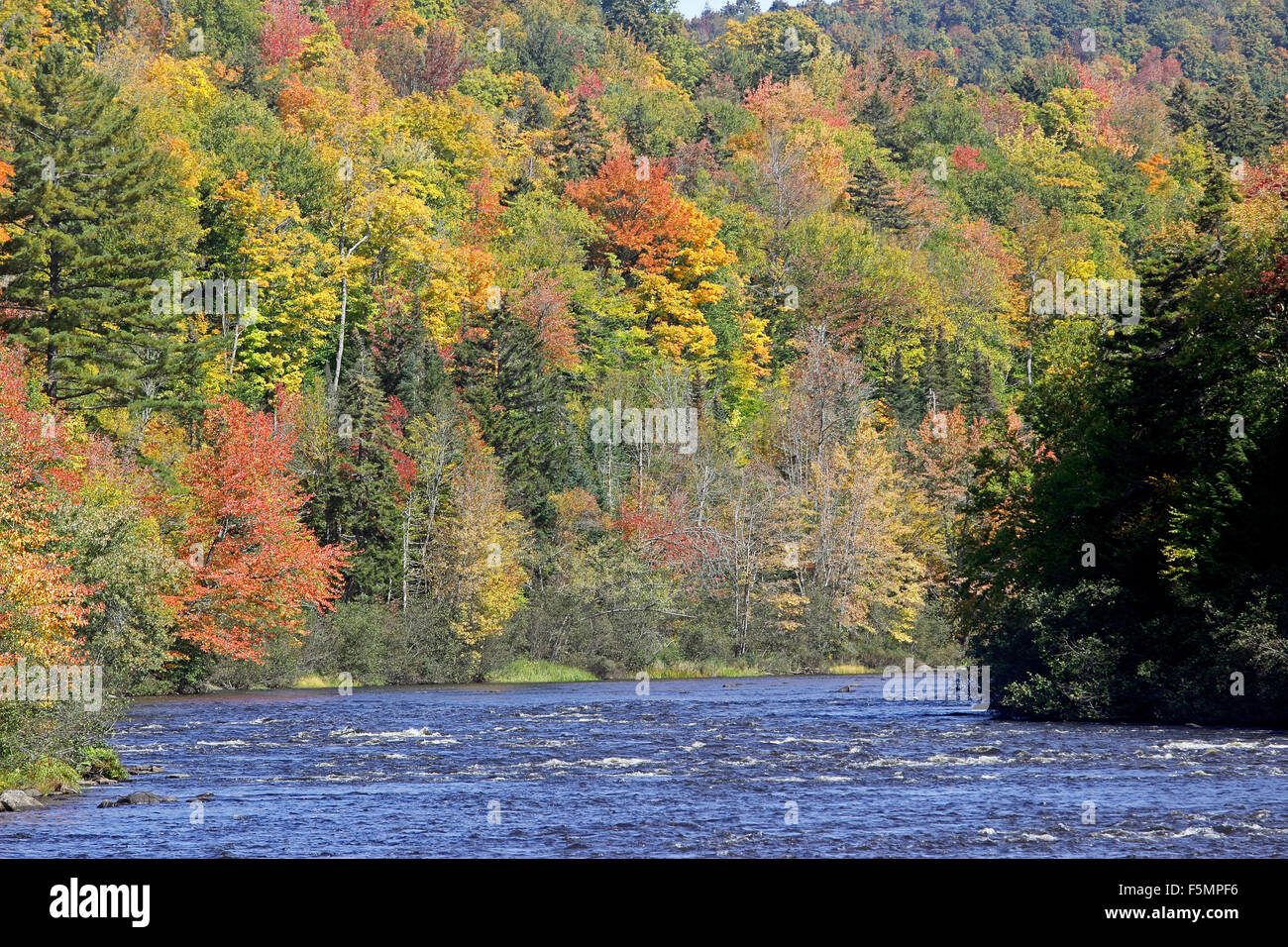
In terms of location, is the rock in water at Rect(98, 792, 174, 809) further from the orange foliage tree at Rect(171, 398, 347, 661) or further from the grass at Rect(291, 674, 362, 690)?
the grass at Rect(291, 674, 362, 690)

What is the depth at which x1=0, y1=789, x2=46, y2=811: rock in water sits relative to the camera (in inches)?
1000

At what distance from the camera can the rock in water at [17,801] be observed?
25.4 m

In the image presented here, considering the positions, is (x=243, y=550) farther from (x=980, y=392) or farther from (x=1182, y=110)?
(x=1182, y=110)

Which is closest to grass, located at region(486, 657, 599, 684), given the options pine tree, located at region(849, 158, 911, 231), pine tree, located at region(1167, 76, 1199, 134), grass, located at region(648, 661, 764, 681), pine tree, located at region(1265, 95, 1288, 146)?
grass, located at region(648, 661, 764, 681)

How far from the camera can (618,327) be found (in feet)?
320

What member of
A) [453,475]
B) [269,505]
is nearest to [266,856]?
[269,505]

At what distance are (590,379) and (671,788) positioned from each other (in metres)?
65.2

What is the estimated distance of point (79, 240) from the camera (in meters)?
56.9

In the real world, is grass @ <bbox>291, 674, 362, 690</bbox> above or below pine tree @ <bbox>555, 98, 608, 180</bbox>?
below

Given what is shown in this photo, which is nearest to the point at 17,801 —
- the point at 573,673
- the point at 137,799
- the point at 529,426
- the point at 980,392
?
the point at 137,799

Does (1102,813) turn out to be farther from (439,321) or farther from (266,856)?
(439,321)

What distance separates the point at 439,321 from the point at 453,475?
19012 millimetres

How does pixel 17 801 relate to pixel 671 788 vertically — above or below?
above

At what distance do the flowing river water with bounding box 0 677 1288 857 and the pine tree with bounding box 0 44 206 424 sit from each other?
17.6 m
